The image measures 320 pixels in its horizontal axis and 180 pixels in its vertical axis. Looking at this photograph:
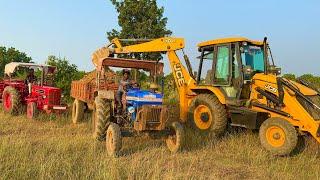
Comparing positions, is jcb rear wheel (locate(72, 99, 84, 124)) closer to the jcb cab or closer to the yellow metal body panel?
the jcb cab

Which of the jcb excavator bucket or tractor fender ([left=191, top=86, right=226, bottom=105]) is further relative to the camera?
the jcb excavator bucket

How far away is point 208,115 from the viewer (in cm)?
1173

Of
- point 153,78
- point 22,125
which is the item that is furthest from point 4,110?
point 153,78

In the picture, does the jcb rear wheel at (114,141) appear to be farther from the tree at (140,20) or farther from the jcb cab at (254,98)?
the tree at (140,20)

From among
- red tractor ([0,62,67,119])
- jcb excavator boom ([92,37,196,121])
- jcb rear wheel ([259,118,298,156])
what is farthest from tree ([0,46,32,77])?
jcb rear wheel ([259,118,298,156])

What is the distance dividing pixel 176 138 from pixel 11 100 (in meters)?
7.00

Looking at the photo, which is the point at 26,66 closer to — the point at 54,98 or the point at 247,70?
Answer: the point at 54,98

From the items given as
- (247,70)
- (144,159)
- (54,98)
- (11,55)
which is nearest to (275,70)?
(247,70)

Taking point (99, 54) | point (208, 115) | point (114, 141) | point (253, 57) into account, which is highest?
point (99, 54)

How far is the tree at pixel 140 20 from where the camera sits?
70.6 ft

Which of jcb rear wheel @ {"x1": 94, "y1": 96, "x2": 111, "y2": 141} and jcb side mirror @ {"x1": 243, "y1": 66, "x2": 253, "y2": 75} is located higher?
jcb side mirror @ {"x1": 243, "y1": 66, "x2": 253, "y2": 75}

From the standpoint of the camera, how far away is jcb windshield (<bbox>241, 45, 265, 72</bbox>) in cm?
1130

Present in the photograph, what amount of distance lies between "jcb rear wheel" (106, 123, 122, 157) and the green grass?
18cm

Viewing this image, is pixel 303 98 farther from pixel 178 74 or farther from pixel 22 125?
pixel 22 125
